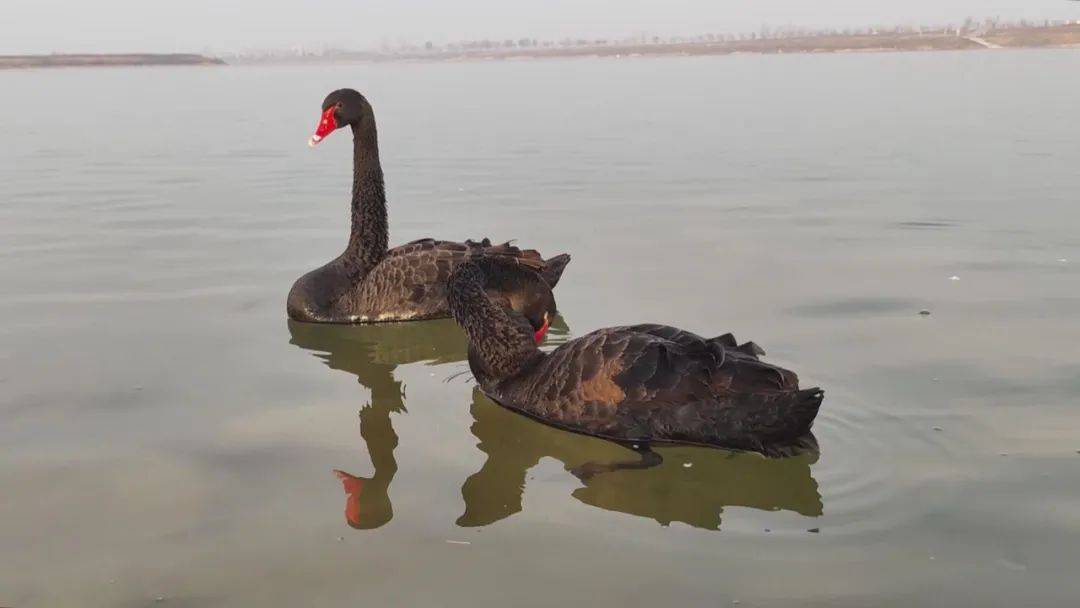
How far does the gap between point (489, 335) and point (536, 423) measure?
58 centimetres

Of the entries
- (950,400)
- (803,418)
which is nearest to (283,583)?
(803,418)

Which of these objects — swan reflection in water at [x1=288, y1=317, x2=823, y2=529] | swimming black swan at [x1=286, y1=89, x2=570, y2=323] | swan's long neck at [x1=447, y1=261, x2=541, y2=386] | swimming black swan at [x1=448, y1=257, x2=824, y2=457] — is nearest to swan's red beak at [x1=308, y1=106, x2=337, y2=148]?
swimming black swan at [x1=286, y1=89, x2=570, y2=323]

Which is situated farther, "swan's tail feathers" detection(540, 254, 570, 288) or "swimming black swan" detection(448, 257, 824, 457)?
"swan's tail feathers" detection(540, 254, 570, 288)

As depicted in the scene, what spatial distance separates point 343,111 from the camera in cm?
866

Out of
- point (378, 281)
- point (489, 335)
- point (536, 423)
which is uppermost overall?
point (489, 335)

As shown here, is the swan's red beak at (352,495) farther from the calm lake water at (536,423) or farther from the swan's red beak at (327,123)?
the swan's red beak at (327,123)

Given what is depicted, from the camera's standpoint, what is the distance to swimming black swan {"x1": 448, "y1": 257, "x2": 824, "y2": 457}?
5.00 m

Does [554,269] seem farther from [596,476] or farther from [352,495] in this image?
[352,495]

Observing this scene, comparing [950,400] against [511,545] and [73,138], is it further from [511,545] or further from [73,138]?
[73,138]

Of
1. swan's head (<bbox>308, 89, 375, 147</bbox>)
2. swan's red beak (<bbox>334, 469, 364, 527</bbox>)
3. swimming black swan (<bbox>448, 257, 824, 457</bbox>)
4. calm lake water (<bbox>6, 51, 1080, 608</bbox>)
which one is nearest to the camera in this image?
calm lake water (<bbox>6, 51, 1080, 608</bbox>)

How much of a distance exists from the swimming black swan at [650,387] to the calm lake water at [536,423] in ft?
0.50

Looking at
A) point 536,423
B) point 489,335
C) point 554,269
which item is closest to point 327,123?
point 554,269

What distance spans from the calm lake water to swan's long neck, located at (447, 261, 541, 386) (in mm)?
250

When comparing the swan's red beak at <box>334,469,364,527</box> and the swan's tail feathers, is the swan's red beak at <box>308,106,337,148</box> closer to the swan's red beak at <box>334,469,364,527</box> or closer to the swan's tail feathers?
the swan's tail feathers
